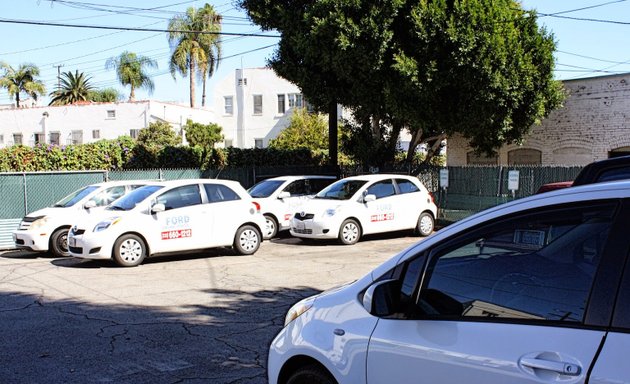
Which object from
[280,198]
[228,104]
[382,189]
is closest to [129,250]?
[280,198]

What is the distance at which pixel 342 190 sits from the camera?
15.7 m

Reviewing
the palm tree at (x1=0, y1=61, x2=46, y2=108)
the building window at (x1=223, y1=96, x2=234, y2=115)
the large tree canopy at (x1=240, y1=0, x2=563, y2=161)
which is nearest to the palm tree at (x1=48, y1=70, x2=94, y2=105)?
the palm tree at (x1=0, y1=61, x2=46, y2=108)

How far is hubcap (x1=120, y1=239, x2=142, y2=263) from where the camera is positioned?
11812 mm

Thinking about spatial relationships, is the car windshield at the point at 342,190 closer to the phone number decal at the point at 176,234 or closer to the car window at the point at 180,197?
the car window at the point at 180,197

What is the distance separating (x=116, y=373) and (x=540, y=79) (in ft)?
52.0

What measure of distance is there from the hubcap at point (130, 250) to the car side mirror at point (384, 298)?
957 cm

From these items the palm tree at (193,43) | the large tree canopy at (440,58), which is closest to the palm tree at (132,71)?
the palm tree at (193,43)

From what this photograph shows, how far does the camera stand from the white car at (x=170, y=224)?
463 inches

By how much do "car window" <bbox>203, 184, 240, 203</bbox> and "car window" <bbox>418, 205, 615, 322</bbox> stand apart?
10355mm

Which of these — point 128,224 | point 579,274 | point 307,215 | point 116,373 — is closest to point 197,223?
point 128,224

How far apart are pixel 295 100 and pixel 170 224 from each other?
1324 inches

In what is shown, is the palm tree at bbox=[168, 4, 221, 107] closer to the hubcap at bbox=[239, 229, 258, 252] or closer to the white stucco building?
the white stucco building

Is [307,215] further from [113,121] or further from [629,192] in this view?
[113,121]

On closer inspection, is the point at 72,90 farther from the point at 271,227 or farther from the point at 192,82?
the point at 271,227
